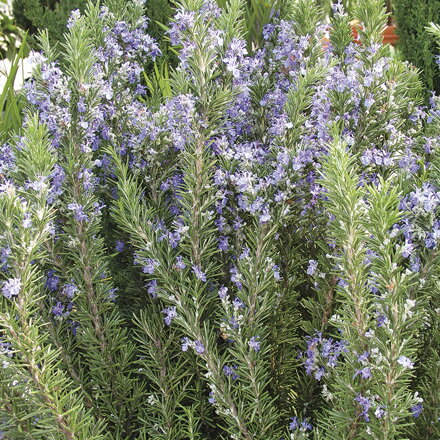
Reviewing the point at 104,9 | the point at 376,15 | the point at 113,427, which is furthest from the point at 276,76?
the point at 113,427

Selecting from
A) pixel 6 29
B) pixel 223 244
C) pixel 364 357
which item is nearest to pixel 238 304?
pixel 223 244

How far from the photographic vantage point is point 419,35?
586 centimetres

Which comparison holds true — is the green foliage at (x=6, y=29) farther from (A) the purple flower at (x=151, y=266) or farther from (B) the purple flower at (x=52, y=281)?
(A) the purple flower at (x=151, y=266)

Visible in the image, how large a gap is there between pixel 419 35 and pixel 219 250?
5150mm

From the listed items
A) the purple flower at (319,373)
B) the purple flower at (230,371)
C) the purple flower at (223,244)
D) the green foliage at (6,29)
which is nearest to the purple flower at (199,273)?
the purple flower at (223,244)

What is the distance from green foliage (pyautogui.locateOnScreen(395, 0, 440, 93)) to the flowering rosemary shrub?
4.42 m

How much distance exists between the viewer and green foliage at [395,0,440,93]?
5.78m

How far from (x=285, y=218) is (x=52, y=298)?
2.14ft

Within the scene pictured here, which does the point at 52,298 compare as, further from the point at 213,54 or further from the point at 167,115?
the point at 213,54

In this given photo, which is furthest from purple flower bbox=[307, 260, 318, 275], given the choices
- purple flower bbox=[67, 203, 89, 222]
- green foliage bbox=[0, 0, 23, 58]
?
green foliage bbox=[0, 0, 23, 58]

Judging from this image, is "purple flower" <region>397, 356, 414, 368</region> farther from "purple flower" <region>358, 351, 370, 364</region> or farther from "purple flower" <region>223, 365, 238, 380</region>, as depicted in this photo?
"purple flower" <region>223, 365, 238, 380</region>

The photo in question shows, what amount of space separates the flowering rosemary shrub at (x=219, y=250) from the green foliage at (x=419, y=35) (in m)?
4.42

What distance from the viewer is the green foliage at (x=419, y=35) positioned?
227 inches

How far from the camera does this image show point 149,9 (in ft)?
14.9
